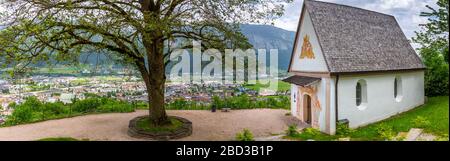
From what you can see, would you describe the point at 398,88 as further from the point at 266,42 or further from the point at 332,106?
the point at 266,42

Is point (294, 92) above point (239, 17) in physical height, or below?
below

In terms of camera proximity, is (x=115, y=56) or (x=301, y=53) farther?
(x=301, y=53)

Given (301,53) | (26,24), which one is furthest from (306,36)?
(26,24)

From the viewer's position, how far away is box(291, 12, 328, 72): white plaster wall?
14047 mm

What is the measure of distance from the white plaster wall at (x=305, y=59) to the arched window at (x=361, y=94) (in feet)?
7.58

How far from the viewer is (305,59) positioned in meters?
15.7

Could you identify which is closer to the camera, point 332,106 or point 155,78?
point 332,106

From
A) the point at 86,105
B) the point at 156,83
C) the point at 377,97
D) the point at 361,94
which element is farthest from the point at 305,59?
the point at 86,105

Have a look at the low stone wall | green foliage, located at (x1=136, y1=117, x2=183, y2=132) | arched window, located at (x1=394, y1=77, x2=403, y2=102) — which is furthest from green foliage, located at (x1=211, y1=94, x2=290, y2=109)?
arched window, located at (x1=394, y1=77, x2=403, y2=102)

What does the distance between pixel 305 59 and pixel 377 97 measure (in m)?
4.09

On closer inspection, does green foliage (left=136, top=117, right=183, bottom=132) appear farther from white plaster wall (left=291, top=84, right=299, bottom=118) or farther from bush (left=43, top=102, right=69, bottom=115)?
→ bush (left=43, top=102, right=69, bottom=115)

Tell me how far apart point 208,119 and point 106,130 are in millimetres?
5959

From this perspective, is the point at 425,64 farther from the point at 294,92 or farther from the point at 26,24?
the point at 26,24

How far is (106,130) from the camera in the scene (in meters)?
14.5
